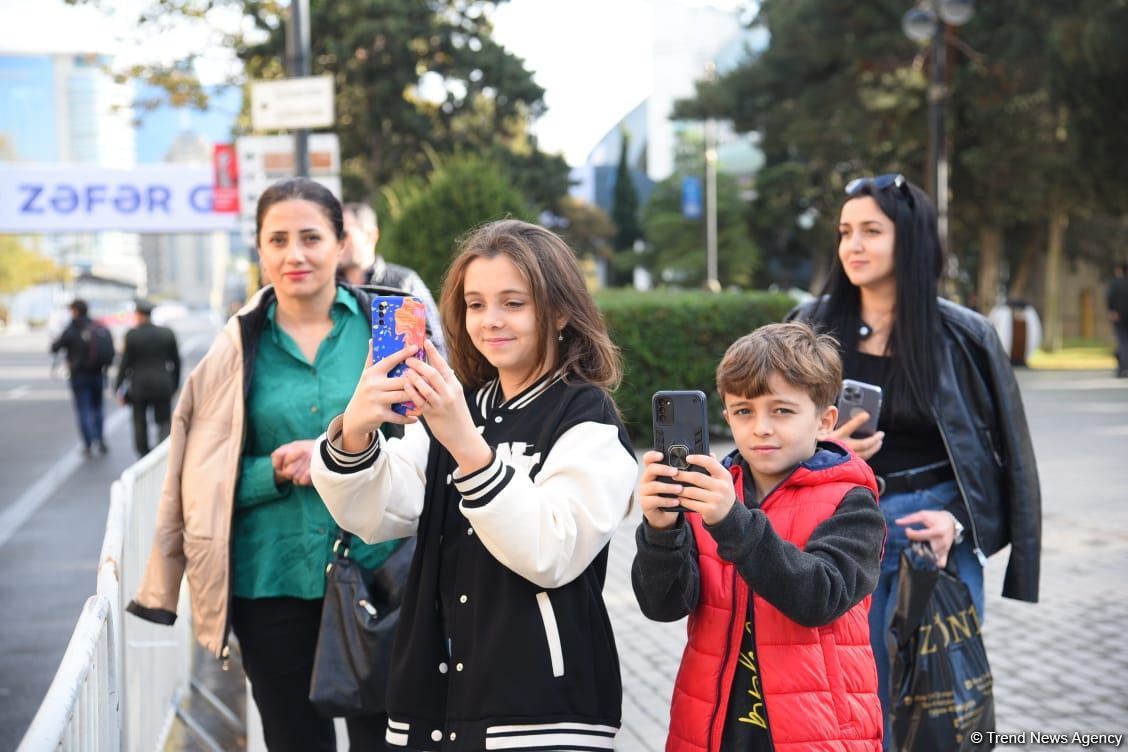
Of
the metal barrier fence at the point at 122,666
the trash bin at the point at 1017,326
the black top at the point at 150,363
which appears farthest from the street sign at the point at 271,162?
the trash bin at the point at 1017,326

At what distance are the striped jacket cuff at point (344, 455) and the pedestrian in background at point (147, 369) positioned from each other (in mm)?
12051

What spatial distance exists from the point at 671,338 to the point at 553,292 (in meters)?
11.4

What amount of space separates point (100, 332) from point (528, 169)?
2337 centimetres

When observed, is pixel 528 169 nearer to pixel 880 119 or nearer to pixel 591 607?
pixel 880 119

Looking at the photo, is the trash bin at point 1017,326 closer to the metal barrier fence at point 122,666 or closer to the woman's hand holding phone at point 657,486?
the metal barrier fence at point 122,666

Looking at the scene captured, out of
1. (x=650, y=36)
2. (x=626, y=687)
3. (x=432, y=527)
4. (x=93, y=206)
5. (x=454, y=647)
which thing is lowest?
(x=626, y=687)

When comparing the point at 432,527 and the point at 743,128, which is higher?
the point at 743,128

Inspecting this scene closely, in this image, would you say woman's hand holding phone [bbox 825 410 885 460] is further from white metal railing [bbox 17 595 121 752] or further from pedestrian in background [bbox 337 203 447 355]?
pedestrian in background [bbox 337 203 447 355]

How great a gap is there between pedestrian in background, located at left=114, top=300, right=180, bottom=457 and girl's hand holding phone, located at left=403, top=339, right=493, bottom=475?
40.6 feet

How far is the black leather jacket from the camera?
3490mm

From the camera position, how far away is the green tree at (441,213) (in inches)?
539

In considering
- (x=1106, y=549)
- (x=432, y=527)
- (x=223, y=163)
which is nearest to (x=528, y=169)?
(x=223, y=163)

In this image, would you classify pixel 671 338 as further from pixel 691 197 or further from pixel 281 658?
pixel 691 197

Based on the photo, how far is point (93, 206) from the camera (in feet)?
70.6
